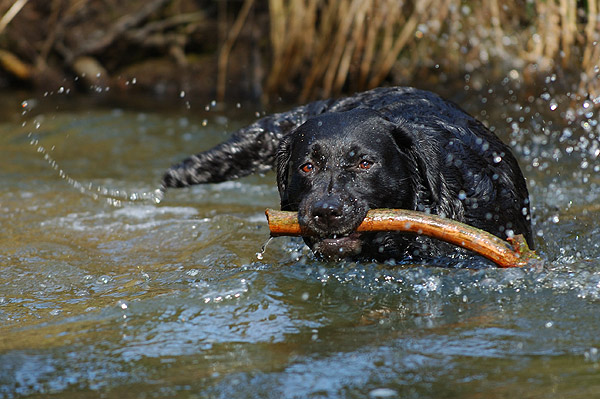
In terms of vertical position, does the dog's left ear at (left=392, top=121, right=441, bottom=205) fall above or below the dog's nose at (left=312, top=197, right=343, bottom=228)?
above

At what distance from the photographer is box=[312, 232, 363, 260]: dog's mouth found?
3947 millimetres

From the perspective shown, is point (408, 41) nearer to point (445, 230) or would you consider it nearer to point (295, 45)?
point (295, 45)

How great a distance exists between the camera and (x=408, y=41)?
9.89 m

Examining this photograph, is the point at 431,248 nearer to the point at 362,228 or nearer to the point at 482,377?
the point at 362,228

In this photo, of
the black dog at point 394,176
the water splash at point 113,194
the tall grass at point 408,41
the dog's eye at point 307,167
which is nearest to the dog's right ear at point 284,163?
the black dog at point 394,176

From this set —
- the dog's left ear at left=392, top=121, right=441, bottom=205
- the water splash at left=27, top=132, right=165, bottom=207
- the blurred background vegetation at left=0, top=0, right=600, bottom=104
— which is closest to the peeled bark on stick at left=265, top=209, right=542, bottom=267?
the dog's left ear at left=392, top=121, right=441, bottom=205

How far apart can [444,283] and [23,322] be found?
2063 millimetres

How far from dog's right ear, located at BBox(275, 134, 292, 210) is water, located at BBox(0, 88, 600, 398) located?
0.42 metres

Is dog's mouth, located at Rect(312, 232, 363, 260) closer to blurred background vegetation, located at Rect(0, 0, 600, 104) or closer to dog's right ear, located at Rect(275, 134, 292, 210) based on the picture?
dog's right ear, located at Rect(275, 134, 292, 210)

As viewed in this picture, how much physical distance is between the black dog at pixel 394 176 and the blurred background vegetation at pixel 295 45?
11.1ft

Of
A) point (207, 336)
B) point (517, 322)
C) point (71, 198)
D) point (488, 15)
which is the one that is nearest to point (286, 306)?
point (207, 336)

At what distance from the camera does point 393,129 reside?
4410 mm

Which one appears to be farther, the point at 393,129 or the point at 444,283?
the point at 393,129

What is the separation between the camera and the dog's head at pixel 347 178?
3.88 meters
